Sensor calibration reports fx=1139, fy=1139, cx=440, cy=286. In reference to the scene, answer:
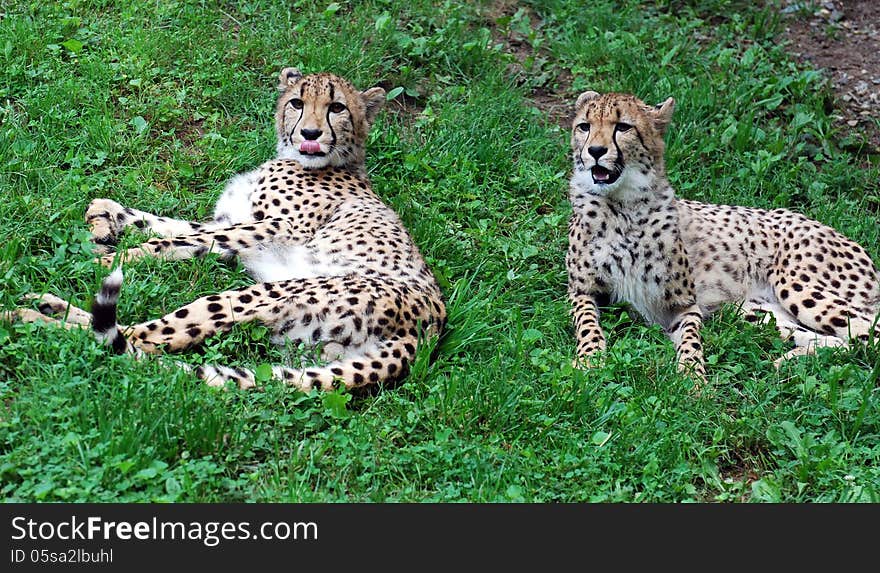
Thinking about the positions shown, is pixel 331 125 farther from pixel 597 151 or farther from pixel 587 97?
pixel 597 151

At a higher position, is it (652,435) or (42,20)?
(42,20)

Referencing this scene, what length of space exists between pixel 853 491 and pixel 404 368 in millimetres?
1871

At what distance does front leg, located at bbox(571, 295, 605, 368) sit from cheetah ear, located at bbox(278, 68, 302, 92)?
203 cm

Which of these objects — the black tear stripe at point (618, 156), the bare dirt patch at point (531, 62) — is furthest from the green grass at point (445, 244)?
the black tear stripe at point (618, 156)

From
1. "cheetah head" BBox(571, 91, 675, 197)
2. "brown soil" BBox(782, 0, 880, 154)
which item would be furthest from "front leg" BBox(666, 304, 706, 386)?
"brown soil" BBox(782, 0, 880, 154)

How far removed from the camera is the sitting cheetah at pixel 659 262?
5.82 metres

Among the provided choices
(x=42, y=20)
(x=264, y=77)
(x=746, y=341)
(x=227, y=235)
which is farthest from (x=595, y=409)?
(x=42, y=20)

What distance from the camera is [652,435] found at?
465 centimetres

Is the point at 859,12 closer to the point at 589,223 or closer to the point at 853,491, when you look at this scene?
the point at 589,223

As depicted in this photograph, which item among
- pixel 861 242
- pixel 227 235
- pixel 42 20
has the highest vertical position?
pixel 42 20

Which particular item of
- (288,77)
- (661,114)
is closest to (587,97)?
(661,114)

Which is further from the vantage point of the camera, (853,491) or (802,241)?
(802,241)

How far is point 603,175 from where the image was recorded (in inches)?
230

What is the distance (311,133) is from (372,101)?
0.47m
